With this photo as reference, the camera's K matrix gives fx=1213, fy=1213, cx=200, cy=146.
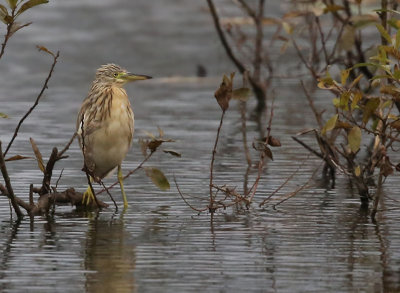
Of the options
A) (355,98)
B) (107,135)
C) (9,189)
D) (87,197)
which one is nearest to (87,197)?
(87,197)

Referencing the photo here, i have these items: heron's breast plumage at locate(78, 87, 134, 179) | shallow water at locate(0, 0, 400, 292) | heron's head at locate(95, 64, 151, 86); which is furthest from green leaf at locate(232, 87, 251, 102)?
heron's head at locate(95, 64, 151, 86)

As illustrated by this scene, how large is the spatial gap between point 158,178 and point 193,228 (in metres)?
0.77

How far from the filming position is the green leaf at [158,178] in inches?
362

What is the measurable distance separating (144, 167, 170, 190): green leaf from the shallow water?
0.20 m

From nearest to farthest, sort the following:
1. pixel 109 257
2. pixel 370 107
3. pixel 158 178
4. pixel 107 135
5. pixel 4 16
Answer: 1. pixel 109 257
2. pixel 4 16
3. pixel 370 107
4. pixel 158 178
5. pixel 107 135

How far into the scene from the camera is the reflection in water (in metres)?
6.96

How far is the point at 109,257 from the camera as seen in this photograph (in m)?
7.70

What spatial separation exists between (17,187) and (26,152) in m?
1.91

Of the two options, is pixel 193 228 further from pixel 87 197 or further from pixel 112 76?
pixel 112 76

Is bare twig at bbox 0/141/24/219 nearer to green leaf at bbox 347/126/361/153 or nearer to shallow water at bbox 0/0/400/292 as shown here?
shallow water at bbox 0/0/400/292

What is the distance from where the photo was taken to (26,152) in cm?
1195

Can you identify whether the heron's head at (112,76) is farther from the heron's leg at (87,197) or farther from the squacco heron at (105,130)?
the heron's leg at (87,197)

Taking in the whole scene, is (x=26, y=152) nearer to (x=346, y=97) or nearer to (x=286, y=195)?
(x=286, y=195)

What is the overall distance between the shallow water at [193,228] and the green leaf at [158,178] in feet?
0.66
